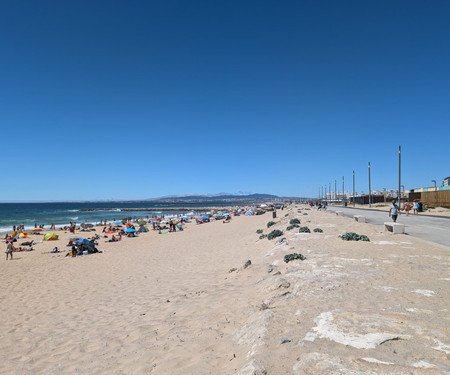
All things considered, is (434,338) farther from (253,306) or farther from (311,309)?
(253,306)

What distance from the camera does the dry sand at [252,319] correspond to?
3277 millimetres

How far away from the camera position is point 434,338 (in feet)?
11.2

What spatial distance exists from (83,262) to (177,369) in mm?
12822

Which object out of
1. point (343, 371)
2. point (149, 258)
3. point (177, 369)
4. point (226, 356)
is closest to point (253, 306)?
point (226, 356)

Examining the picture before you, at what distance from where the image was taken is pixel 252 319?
4.69 m

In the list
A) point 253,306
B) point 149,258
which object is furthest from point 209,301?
point 149,258

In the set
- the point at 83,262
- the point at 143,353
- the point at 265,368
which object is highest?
the point at 265,368

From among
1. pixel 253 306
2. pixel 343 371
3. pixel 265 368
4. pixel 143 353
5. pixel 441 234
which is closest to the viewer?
pixel 343 371

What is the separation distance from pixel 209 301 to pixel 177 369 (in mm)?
2765

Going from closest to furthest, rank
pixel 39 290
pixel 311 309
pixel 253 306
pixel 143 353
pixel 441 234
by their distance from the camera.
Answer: pixel 143 353
pixel 311 309
pixel 253 306
pixel 39 290
pixel 441 234

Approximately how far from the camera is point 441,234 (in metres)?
13.1

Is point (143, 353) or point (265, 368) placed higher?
point (265, 368)

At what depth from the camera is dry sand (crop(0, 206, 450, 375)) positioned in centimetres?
328

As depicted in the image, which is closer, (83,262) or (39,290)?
(39,290)
